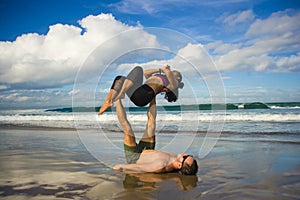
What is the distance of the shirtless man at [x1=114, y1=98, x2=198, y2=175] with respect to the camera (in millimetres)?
5438

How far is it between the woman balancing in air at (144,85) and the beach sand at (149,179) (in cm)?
159

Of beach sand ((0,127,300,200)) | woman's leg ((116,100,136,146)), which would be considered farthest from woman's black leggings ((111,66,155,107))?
beach sand ((0,127,300,200))

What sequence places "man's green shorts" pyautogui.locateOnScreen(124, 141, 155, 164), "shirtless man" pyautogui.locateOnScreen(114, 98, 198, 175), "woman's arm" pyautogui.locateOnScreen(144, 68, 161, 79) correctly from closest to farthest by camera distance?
"shirtless man" pyautogui.locateOnScreen(114, 98, 198, 175) → "man's green shorts" pyautogui.locateOnScreen(124, 141, 155, 164) → "woman's arm" pyautogui.locateOnScreen(144, 68, 161, 79)

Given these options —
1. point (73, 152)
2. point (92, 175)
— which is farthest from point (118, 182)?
point (73, 152)

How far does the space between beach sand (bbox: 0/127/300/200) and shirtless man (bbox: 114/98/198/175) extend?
0.18 metres

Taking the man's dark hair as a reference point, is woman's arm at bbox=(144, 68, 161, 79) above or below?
above

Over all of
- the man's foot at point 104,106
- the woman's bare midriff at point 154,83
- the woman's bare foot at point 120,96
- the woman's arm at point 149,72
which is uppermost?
the woman's arm at point 149,72

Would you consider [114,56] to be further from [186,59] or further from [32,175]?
[32,175]

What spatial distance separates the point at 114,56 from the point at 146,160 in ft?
7.69

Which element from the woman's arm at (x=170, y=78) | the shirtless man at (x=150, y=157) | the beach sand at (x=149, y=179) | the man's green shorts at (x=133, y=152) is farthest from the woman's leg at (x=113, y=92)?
the beach sand at (x=149, y=179)

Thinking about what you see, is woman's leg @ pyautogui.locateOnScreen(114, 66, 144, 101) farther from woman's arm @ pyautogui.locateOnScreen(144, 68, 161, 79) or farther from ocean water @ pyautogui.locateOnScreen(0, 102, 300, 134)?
ocean water @ pyautogui.locateOnScreen(0, 102, 300, 134)

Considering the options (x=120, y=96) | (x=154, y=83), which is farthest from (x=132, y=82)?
(x=154, y=83)

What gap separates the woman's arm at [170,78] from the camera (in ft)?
19.7

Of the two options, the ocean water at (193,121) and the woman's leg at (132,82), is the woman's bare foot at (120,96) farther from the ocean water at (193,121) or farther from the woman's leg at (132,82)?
the ocean water at (193,121)
